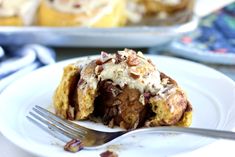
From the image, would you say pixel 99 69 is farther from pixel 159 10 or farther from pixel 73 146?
pixel 159 10

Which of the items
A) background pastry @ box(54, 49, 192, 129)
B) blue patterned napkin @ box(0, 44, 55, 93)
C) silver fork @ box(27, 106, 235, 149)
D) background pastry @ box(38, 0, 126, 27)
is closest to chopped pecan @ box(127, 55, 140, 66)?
background pastry @ box(54, 49, 192, 129)

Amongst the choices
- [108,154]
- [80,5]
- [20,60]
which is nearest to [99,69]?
[108,154]

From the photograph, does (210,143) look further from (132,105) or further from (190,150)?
(132,105)

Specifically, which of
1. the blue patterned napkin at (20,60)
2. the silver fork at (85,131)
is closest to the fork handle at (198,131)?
the silver fork at (85,131)

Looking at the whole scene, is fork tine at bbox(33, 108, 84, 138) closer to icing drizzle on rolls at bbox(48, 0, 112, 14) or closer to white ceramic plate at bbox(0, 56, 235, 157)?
white ceramic plate at bbox(0, 56, 235, 157)

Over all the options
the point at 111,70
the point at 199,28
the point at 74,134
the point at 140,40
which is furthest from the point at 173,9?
the point at 74,134
